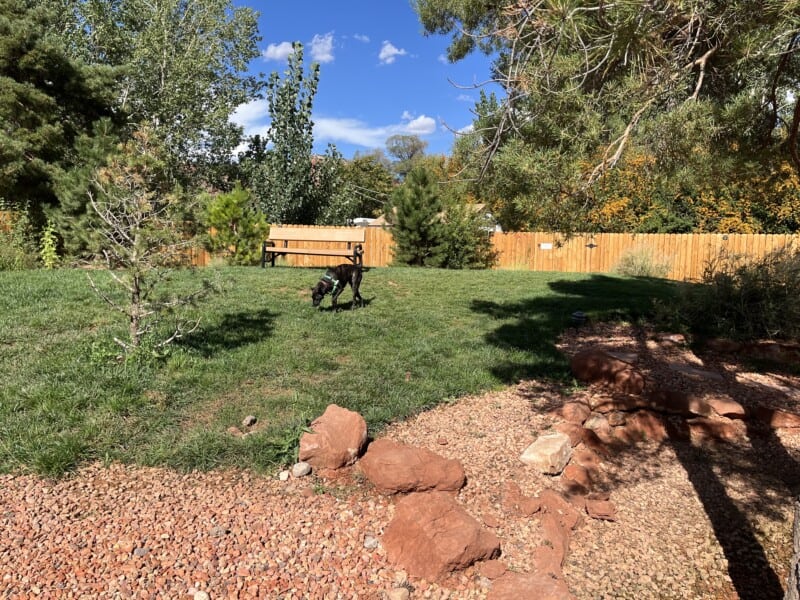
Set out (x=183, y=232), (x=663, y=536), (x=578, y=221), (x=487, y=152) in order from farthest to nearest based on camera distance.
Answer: (x=183, y=232) → (x=578, y=221) → (x=487, y=152) → (x=663, y=536)

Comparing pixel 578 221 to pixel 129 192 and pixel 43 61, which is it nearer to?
pixel 129 192

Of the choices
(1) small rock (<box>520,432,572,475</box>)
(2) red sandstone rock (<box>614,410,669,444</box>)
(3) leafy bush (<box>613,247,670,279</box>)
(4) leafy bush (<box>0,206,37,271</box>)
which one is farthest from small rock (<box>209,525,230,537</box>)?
(3) leafy bush (<box>613,247,670,279</box>)

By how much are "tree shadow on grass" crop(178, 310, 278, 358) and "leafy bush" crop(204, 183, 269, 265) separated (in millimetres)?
6883

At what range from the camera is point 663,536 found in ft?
8.96

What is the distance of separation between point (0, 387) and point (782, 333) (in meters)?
7.73

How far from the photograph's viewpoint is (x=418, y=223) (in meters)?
14.5

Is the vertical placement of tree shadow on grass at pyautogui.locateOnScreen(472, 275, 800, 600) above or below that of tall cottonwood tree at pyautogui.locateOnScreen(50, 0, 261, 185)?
below

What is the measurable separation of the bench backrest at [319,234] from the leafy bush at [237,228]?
1.25 metres

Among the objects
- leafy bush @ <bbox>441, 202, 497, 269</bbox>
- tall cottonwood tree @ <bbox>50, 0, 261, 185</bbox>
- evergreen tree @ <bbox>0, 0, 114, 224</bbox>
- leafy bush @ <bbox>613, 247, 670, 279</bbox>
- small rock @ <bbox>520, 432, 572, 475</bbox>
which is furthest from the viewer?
tall cottonwood tree @ <bbox>50, 0, 261, 185</bbox>

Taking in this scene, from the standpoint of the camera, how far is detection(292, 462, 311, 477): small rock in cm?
289

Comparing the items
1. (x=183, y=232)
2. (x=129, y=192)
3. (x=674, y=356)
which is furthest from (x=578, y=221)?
(x=129, y=192)

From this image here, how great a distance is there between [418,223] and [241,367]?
1085 centimetres

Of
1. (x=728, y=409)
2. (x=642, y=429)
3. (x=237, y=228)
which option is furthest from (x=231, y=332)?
(x=237, y=228)

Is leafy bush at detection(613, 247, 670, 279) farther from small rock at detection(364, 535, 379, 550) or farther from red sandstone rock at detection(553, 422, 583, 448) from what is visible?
small rock at detection(364, 535, 379, 550)
